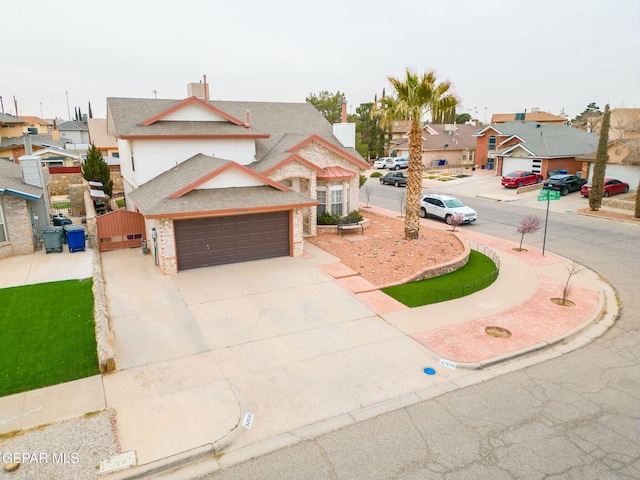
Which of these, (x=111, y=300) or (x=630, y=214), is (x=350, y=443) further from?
(x=630, y=214)

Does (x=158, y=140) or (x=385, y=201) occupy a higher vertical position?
(x=158, y=140)

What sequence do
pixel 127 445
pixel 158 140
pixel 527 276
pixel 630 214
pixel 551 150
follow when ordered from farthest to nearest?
pixel 551 150
pixel 630 214
pixel 158 140
pixel 527 276
pixel 127 445

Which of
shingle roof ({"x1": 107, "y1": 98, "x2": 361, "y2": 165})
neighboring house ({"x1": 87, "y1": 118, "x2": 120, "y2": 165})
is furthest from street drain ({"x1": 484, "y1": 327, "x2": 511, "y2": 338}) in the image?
neighboring house ({"x1": 87, "y1": 118, "x2": 120, "y2": 165})

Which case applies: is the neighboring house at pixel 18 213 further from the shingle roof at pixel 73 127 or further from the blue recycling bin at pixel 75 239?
the shingle roof at pixel 73 127

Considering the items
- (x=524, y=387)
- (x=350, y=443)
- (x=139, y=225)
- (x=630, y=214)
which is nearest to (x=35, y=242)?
(x=139, y=225)

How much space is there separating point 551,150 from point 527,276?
30.3 m

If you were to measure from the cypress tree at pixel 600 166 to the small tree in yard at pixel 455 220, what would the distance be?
38.0ft

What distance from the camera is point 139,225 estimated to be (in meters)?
20.3

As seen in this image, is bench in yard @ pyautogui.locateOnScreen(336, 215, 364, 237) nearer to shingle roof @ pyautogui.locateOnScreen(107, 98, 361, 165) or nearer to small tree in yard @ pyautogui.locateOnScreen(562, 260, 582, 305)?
shingle roof @ pyautogui.locateOnScreen(107, 98, 361, 165)

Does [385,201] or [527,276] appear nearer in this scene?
[527,276]

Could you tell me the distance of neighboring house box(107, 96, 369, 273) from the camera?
55.9 ft

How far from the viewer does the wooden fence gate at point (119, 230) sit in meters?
19.7

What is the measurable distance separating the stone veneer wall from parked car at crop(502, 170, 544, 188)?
3710 cm

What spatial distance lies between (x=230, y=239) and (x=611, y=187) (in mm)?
32423
